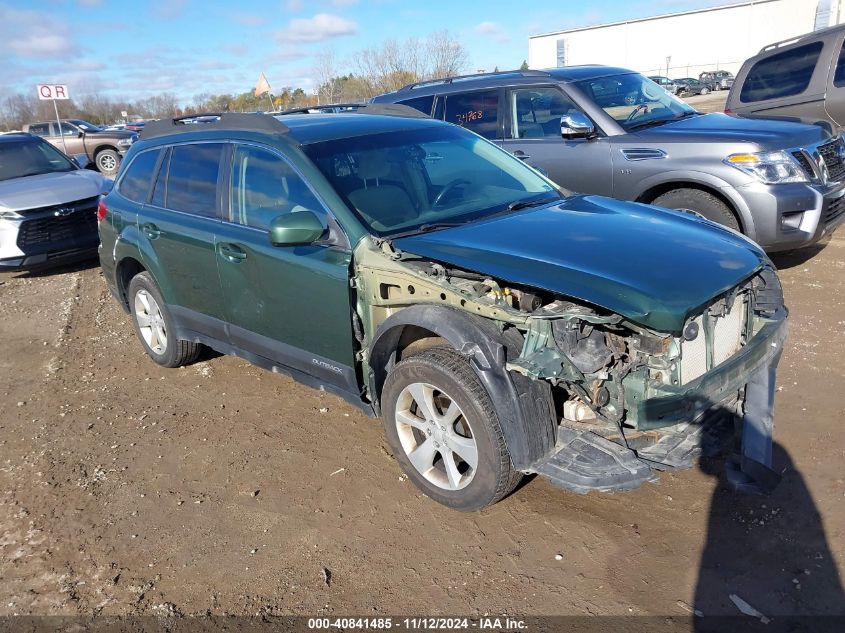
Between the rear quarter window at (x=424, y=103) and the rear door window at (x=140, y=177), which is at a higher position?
the rear quarter window at (x=424, y=103)

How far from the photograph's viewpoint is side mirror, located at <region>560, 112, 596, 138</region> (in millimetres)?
6230

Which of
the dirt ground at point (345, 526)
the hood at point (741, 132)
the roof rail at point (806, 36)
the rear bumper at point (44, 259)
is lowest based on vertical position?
the dirt ground at point (345, 526)

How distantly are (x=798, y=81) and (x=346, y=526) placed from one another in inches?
330

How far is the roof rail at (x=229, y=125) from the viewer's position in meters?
4.08

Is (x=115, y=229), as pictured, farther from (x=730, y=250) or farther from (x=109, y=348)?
(x=730, y=250)

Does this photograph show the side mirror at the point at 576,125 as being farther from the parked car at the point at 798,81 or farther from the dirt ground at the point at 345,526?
the parked car at the point at 798,81

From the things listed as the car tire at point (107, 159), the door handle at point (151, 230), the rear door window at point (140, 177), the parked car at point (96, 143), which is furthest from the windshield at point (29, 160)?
the car tire at point (107, 159)

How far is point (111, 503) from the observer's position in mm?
3744

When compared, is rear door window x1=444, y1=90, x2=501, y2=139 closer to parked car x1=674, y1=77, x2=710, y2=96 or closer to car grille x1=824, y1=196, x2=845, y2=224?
car grille x1=824, y1=196, x2=845, y2=224

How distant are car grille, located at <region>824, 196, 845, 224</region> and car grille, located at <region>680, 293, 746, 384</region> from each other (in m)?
3.31

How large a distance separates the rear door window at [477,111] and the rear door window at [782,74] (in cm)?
393

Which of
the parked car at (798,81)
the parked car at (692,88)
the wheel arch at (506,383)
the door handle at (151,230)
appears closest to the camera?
the wheel arch at (506,383)

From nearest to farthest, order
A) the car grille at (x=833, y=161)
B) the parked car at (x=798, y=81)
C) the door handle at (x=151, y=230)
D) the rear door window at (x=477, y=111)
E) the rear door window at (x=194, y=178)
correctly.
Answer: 1. the rear door window at (x=194, y=178)
2. the door handle at (x=151, y=230)
3. the car grille at (x=833, y=161)
4. the rear door window at (x=477, y=111)
5. the parked car at (x=798, y=81)

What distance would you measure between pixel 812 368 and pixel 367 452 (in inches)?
117
